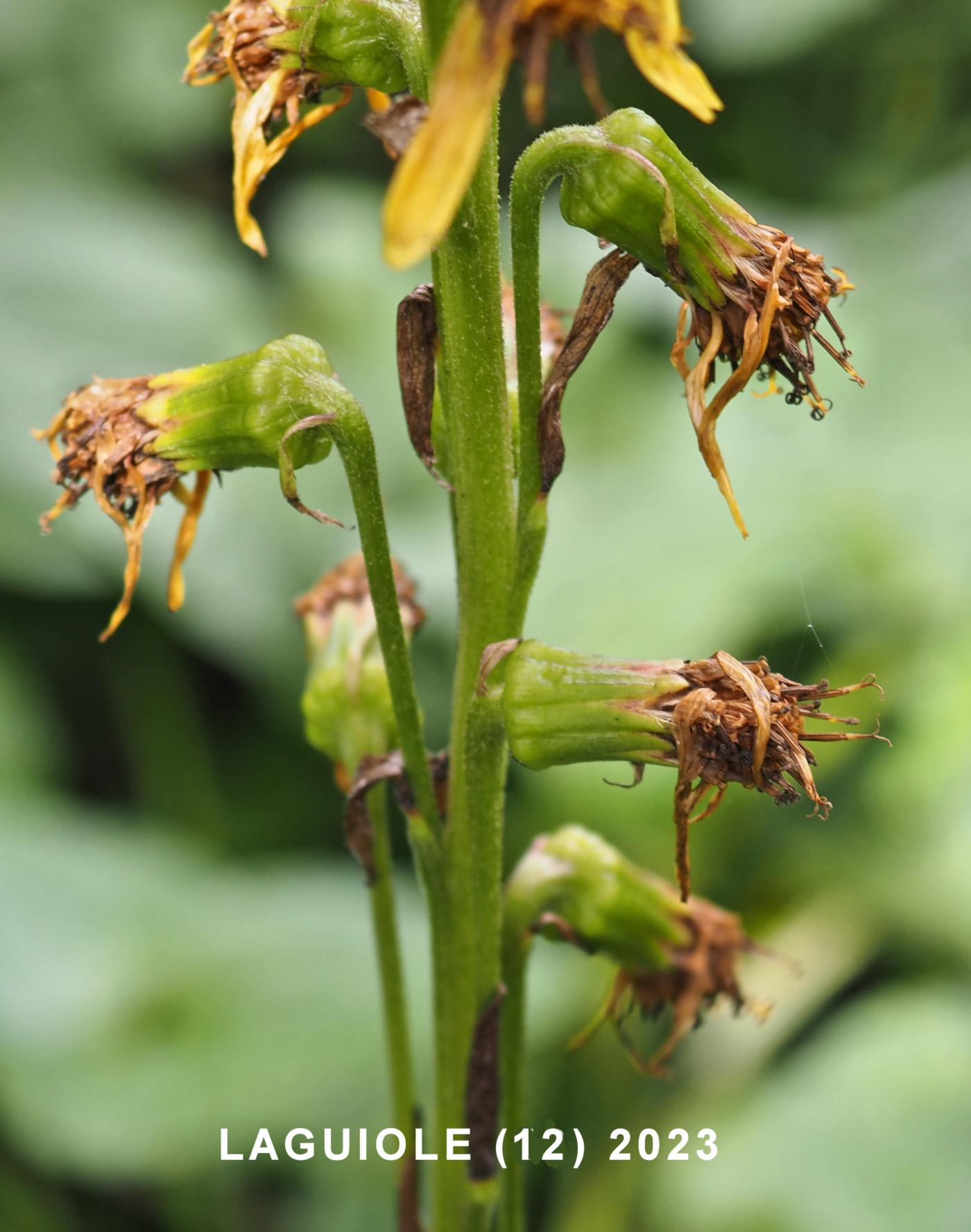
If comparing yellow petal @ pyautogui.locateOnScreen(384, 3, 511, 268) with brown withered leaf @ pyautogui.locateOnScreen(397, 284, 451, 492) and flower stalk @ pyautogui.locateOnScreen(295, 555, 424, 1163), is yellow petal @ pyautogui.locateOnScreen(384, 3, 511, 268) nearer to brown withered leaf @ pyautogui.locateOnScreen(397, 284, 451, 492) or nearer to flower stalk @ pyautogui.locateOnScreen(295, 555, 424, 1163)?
brown withered leaf @ pyautogui.locateOnScreen(397, 284, 451, 492)

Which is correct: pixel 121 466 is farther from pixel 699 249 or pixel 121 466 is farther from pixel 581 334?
pixel 699 249

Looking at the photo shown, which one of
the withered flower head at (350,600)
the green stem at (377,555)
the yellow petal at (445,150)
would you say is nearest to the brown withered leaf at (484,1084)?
the green stem at (377,555)

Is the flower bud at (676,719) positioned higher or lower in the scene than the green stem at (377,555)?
lower

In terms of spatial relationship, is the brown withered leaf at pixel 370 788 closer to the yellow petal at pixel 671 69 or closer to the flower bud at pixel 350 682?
the flower bud at pixel 350 682

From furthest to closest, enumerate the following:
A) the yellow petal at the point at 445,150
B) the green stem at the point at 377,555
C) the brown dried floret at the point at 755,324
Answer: the green stem at the point at 377,555 → the brown dried floret at the point at 755,324 → the yellow petal at the point at 445,150

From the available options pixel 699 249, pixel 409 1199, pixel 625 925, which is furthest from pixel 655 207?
pixel 409 1199

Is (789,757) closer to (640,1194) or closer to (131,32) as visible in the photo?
(640,1194)

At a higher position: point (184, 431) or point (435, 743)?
point (435, 743)

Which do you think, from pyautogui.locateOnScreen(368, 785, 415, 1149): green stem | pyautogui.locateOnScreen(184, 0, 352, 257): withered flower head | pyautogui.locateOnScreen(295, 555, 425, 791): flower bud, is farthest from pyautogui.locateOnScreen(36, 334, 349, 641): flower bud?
pyautogui.locateOnScreen(368, 785, 415, 1149): green stem

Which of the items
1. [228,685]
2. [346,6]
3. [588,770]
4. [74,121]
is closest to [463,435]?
[346,6]
